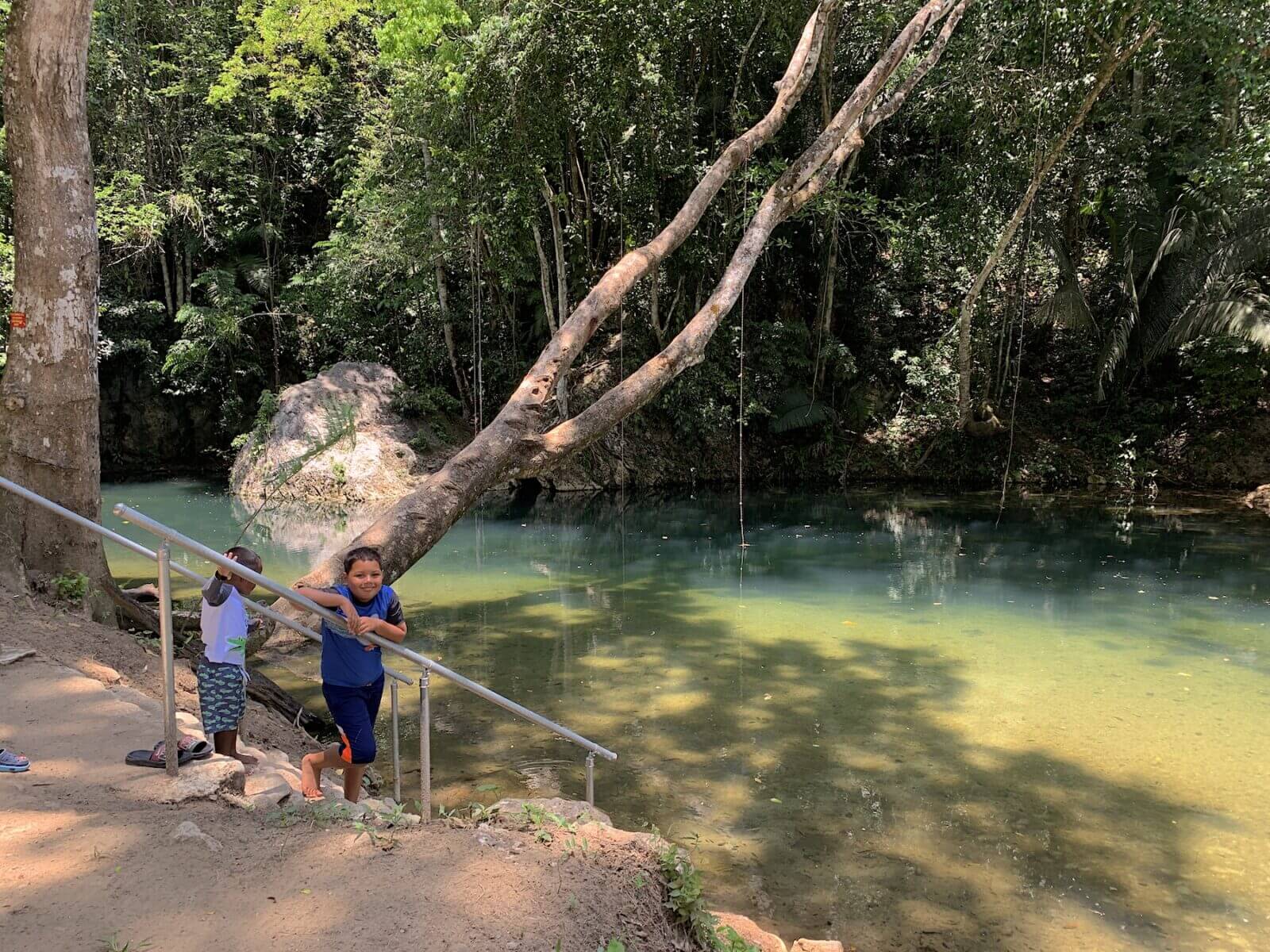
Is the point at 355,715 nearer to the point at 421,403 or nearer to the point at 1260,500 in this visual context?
the point at 421,403

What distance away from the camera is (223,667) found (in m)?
3.63

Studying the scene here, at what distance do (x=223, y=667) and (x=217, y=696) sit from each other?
129 millimetres

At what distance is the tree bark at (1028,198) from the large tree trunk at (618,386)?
20.4 ft

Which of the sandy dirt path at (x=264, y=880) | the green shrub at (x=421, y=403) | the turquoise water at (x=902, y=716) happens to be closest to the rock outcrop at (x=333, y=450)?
the green shrub at (x=421, y=403)

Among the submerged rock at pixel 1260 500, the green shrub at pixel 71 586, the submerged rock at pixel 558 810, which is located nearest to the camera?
the submerged rock at pixel 558 810

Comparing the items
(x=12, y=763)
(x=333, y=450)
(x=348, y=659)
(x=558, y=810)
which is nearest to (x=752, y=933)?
(x=558, y=810)

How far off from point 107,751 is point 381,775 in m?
2.20

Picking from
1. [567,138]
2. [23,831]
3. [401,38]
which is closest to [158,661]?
[23,831]

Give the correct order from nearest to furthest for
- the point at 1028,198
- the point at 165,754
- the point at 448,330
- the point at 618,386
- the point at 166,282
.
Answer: the point at 165,754 < the point at 618,386 < the point at 1028,198 < the point at 448,330 < the point at 166,282

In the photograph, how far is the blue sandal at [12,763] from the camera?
2871mm

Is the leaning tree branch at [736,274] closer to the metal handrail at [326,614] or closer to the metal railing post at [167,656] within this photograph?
the metal handrail at [326,614]

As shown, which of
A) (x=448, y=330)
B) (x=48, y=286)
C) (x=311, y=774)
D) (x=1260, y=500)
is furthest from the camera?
(x=448, y=330)

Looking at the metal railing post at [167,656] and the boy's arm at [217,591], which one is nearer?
the metal railing post at [167,656]

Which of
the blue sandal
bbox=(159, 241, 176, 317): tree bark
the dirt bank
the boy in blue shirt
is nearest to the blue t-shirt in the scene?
the boy in blue shirt
